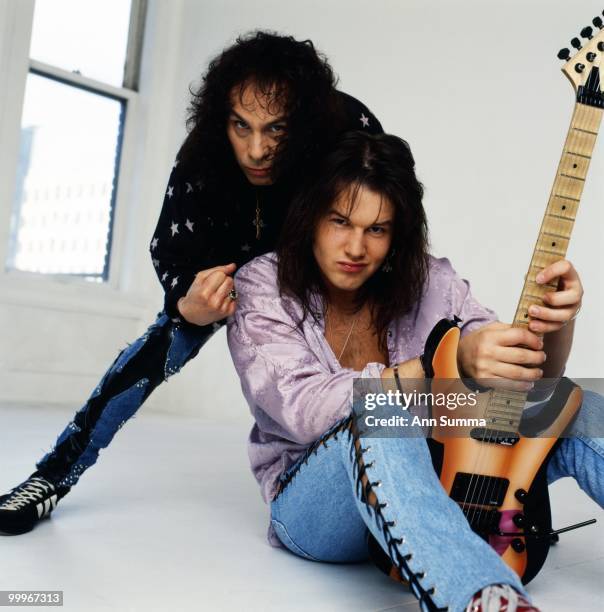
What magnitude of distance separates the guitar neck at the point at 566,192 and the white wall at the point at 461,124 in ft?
6.88

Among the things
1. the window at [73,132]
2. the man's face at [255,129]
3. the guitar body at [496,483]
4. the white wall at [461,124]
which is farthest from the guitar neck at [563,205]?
the window at [73,132]

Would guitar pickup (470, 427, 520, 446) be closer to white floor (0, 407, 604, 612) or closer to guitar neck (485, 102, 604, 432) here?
guitar neck (485, 102, 604, 432)

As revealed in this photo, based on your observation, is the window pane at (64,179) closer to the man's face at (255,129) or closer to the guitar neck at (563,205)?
the man's face at (255,129)

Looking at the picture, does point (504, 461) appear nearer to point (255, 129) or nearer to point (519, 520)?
point (519, 520)

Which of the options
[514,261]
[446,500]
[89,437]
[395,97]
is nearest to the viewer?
[446,500]

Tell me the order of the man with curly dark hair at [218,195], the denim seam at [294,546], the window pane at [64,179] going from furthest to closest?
the window pane at [64,179] → the man with curly dark hair at [218,195] → the denim seam at [294,546]

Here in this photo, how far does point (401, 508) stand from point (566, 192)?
1.89ft

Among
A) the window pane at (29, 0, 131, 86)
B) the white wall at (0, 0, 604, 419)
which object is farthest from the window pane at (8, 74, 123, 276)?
the white wall at (0, 0, 604, 419)

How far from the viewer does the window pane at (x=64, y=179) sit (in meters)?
4.37

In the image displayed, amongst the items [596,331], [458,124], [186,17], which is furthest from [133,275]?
[596,331]

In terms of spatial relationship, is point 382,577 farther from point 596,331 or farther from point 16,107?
point 16,107

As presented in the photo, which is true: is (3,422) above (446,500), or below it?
below

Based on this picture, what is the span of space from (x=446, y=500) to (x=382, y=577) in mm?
432

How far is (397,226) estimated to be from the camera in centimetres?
155
